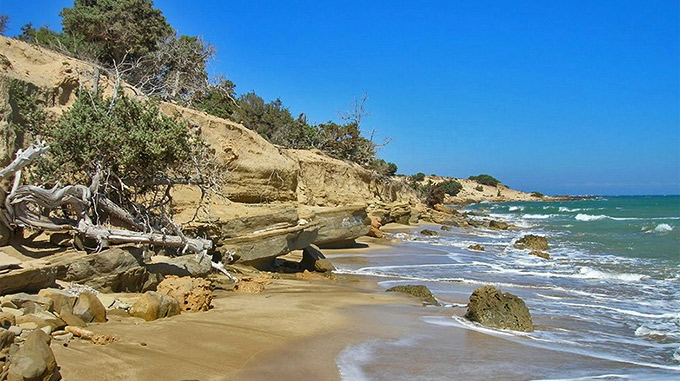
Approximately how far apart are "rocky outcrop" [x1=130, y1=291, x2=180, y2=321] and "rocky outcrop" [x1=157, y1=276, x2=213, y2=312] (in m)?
0.41

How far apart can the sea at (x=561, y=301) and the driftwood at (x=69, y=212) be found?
14.3 ft

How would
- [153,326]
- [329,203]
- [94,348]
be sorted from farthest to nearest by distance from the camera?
1. [329,203]
2. [153,326]
3. [94,348]

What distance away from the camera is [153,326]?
658 centimetres

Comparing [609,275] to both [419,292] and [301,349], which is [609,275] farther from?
[301,349]

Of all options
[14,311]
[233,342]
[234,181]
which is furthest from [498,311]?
[234,181]

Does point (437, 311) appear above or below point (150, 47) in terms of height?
below

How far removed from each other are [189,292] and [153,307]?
978mm

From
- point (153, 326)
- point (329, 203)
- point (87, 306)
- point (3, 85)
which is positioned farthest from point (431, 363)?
point (329, 203)

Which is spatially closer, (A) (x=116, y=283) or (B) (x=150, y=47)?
(A) (x=116, y=283)

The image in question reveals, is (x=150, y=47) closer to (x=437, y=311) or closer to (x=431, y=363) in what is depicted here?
→ (x=437, y=311)

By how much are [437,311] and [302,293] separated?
256 centimetres

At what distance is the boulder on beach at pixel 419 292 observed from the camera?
10.2 m

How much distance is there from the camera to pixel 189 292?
794cm

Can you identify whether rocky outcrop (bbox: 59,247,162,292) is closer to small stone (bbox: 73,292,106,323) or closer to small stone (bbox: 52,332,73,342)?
small stone (bbox: 73,292,106,323)
